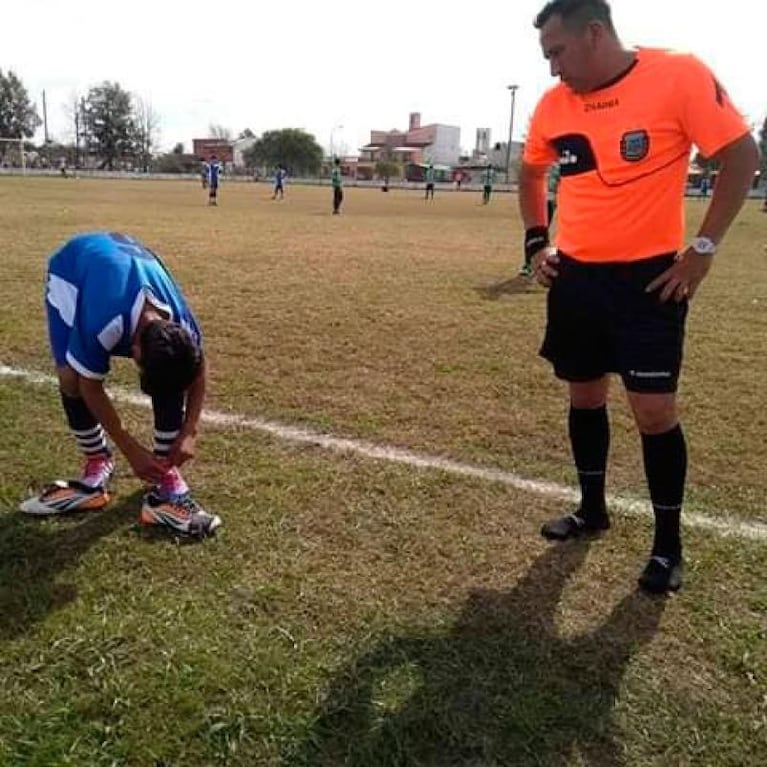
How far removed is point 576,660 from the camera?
249 centimetres

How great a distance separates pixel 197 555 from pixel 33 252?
29.7ft

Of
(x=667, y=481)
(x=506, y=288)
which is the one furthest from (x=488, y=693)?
(x=506, y=288)

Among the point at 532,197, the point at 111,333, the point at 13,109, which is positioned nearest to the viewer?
the point at 111,333

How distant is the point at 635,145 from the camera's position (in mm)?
2600

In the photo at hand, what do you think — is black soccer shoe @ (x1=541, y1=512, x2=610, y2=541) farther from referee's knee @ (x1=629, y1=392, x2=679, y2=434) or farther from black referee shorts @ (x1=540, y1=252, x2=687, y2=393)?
black referee shorts @ (x1=540, y1=252, x2=687, y2=393)

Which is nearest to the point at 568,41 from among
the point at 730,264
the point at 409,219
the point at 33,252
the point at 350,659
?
the point at 350,659

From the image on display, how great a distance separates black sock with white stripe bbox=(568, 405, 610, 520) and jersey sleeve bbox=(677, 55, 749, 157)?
1.17 meters

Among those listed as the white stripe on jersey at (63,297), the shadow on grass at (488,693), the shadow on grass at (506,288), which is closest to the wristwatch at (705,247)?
the shadow on grass at (488,693)

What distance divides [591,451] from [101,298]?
6.59ft

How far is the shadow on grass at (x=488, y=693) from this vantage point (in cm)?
210

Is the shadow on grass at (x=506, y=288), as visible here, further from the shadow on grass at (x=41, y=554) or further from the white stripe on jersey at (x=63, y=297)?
the white stripe on jersey at (x=63, y=297)

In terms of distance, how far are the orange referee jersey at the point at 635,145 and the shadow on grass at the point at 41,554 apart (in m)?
2.15

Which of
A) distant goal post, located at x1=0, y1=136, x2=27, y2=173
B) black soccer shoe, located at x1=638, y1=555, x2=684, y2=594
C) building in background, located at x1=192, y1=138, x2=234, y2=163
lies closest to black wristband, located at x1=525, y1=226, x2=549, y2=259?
black soccer shoe, located at x1=638, y1=555, x2=684, y2=594

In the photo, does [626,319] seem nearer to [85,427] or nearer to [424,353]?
[85,427]
